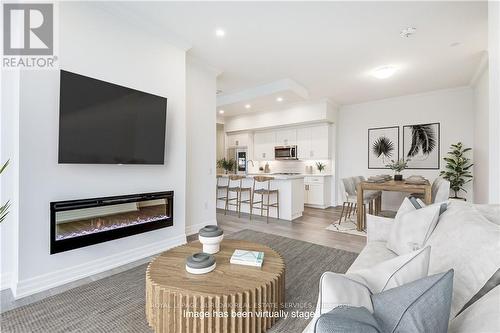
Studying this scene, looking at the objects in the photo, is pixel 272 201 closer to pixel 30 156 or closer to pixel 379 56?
pixel 379 56

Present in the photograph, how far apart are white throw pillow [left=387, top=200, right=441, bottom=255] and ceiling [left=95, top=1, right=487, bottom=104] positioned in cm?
223

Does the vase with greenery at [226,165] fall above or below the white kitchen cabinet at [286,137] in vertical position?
below

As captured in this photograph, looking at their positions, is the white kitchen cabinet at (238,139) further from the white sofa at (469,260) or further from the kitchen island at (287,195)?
the white sofa at (469,260)

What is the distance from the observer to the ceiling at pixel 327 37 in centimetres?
254

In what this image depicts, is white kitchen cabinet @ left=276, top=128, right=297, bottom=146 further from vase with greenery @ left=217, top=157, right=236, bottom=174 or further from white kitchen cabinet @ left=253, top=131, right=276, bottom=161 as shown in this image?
vase with greenery @ left=217, top=157, right=236, bottom=174

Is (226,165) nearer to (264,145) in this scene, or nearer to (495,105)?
(264,145)

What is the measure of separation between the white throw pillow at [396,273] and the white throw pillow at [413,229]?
0.80m

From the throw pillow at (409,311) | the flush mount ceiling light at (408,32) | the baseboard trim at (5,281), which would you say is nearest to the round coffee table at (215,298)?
the throw pillow at (409,311)

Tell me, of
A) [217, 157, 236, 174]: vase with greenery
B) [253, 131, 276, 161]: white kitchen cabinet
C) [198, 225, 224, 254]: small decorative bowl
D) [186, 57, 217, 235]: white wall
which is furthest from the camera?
[217, 157, 236, 174]: vase with greenery

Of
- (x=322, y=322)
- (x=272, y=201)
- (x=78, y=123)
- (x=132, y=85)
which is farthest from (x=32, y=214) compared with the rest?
(x=272, y=201)

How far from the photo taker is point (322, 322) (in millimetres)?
535

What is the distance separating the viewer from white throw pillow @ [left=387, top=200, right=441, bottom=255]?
4.92ft

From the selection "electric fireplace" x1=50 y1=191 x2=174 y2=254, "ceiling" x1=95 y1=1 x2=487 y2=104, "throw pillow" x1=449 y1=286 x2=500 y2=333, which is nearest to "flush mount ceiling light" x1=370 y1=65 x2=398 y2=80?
"ceiling" x1=95 y1=1 x2=487 y2=104

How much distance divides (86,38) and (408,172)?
258 inches
